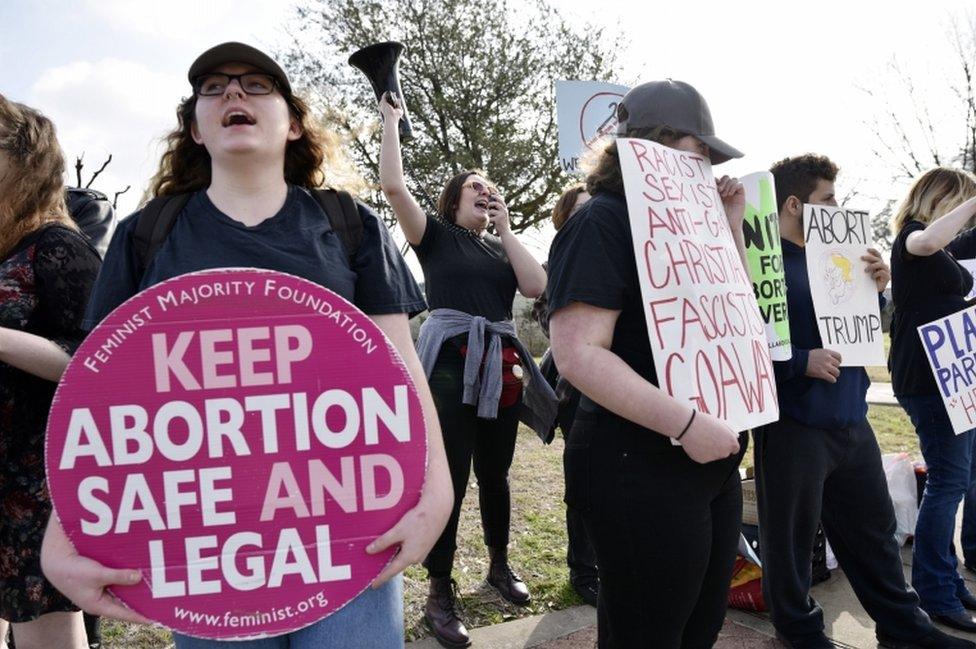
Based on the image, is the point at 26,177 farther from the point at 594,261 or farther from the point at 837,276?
the point at 837,276

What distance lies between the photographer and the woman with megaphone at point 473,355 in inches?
123

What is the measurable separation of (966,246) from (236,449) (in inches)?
163

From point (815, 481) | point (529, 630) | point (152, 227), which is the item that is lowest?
point (529, 630)

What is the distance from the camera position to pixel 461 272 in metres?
3.33

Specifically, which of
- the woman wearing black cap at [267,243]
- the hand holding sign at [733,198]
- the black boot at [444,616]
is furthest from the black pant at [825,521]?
the woman wearing black cap at [267,243]

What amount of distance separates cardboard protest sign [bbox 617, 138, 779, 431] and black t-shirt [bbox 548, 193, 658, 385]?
0.16ft

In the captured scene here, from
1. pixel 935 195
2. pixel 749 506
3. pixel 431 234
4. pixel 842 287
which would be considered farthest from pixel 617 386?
pixel 935 195

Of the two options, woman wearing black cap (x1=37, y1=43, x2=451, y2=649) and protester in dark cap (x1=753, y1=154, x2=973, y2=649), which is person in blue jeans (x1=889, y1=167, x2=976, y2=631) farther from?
woman wearing black cap (x1=37, y1=43, x2=451, y2=649)

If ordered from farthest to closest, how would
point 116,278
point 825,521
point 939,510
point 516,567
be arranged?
point 516,567 → point 939,510 → point 825,521 → point 116,278

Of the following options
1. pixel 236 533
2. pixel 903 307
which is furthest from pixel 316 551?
pixel 903 307

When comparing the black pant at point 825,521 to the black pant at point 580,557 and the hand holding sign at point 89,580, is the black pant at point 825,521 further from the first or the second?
the hand holding sign at point 89,580

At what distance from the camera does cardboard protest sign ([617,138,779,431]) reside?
5.60 feet

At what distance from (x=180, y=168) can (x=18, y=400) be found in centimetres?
85

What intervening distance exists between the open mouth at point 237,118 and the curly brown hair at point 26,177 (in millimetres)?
866
